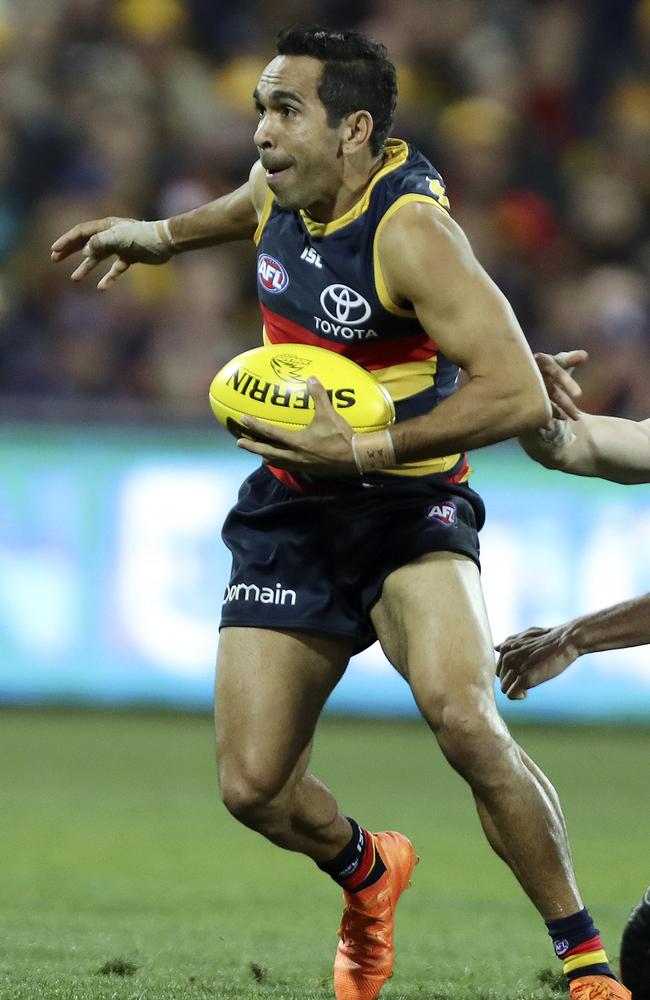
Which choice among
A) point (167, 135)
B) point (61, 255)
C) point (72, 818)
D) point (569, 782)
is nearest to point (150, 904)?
point (72, 818)

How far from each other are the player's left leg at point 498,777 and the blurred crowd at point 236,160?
21.0 feet

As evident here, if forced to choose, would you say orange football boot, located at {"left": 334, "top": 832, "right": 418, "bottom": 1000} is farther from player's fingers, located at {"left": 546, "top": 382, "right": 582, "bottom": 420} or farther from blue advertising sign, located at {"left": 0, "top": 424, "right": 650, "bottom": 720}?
blue advertising sign, located at {"left": 0, "top": 424, "right": 650, "bottom": 720}

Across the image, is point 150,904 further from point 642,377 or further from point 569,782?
point 642,377

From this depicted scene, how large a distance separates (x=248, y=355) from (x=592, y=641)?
1.26 m

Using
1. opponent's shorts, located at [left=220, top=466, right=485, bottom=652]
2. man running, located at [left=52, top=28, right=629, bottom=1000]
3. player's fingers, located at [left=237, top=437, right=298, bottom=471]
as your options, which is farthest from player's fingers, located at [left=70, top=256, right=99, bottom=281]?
player's fingers, located at [left=237, top=437, right=298, bottom=471]

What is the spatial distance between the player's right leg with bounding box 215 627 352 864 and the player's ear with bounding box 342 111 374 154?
4.55 feet

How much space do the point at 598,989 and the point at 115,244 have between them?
2732 mm

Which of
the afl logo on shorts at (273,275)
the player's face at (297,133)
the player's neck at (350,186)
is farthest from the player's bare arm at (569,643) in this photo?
the player's face at (297,133)

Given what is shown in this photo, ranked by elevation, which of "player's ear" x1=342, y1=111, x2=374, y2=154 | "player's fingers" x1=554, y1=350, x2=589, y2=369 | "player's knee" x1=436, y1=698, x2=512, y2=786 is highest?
"player's ear" x1=342, y1=111, x2=374, y2=154

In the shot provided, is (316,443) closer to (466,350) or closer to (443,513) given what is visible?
(466,350)

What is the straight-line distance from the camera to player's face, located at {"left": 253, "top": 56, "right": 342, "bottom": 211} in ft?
15.7

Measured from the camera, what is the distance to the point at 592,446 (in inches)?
200

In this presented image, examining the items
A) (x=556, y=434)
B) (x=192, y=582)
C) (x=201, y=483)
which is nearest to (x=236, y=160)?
(x=201, y=483)

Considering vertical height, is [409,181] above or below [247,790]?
above
